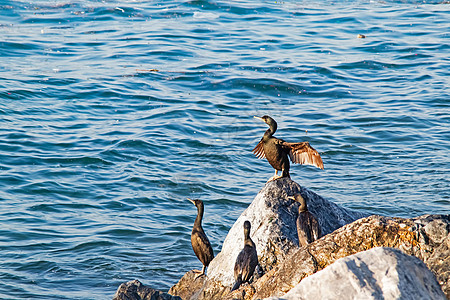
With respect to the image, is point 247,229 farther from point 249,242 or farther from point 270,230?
point 270,230

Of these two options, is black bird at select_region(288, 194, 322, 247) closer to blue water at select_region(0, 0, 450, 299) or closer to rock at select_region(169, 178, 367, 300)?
rock at select_region(169, 178, 367, 300)

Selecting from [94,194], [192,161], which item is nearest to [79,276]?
[94,194]

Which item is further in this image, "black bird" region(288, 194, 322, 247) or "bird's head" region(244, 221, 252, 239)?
"bird's head" region(244, 221, 252, 239)

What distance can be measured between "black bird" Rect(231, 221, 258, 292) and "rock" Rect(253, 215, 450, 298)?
32.5 inches

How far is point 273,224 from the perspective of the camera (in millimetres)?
7445

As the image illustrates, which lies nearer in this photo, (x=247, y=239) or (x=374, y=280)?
(x=374, y=280)

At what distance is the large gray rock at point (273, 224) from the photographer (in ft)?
23.9

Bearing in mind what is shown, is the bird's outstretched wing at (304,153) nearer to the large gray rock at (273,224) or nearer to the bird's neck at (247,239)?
the large gray rock at (273,224)

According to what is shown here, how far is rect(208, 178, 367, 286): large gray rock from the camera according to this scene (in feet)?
23.9

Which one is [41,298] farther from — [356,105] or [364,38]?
[364,38]

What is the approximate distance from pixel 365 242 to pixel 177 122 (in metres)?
10.4

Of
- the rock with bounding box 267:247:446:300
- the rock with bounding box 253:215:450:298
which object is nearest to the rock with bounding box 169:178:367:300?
the rock with bounding box 253:215:450:298

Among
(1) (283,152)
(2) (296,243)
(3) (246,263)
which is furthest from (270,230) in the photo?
(1) (283,152)

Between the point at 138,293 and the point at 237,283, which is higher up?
the point at 138,293
